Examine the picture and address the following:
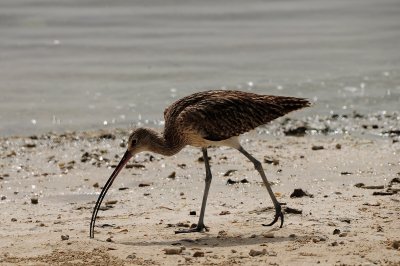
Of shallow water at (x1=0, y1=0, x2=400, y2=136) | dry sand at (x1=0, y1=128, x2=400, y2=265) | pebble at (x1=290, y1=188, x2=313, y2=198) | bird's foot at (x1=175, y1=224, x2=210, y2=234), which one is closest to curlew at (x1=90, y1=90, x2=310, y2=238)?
bird's foot at (x1=175, y1=224, x2=210, y2=234)

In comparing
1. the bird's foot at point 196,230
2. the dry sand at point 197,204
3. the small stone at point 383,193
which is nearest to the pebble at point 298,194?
the dry sand at point 197,204

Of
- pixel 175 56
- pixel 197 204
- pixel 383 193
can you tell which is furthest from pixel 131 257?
pixel 175 56

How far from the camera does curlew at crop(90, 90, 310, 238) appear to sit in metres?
9.27

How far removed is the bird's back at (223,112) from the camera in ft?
30.4

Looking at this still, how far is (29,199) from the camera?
33.9 feet

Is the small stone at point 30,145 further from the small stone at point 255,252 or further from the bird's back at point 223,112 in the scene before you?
the small stone at point 255,252

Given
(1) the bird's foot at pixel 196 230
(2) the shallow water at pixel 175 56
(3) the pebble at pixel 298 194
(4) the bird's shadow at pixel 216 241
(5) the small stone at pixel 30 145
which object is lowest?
(4) the bird's shadow at pixel 216 241

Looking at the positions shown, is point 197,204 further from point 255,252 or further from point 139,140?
point 255,252

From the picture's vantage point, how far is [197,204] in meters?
10.0

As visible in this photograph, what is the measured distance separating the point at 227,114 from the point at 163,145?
0.64 m

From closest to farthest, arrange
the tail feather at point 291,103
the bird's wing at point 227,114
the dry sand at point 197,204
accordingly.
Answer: the dry sand at point 197,204 → the bird's wing at point 227,114 → the tail feather at point 291,103

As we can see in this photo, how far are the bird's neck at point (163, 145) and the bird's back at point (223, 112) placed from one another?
84 millimetres

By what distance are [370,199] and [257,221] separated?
120 cm

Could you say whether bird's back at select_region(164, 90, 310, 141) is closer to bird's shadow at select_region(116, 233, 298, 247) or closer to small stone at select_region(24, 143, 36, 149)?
bird's shadow at select_region(116, 233, 298, 247)
